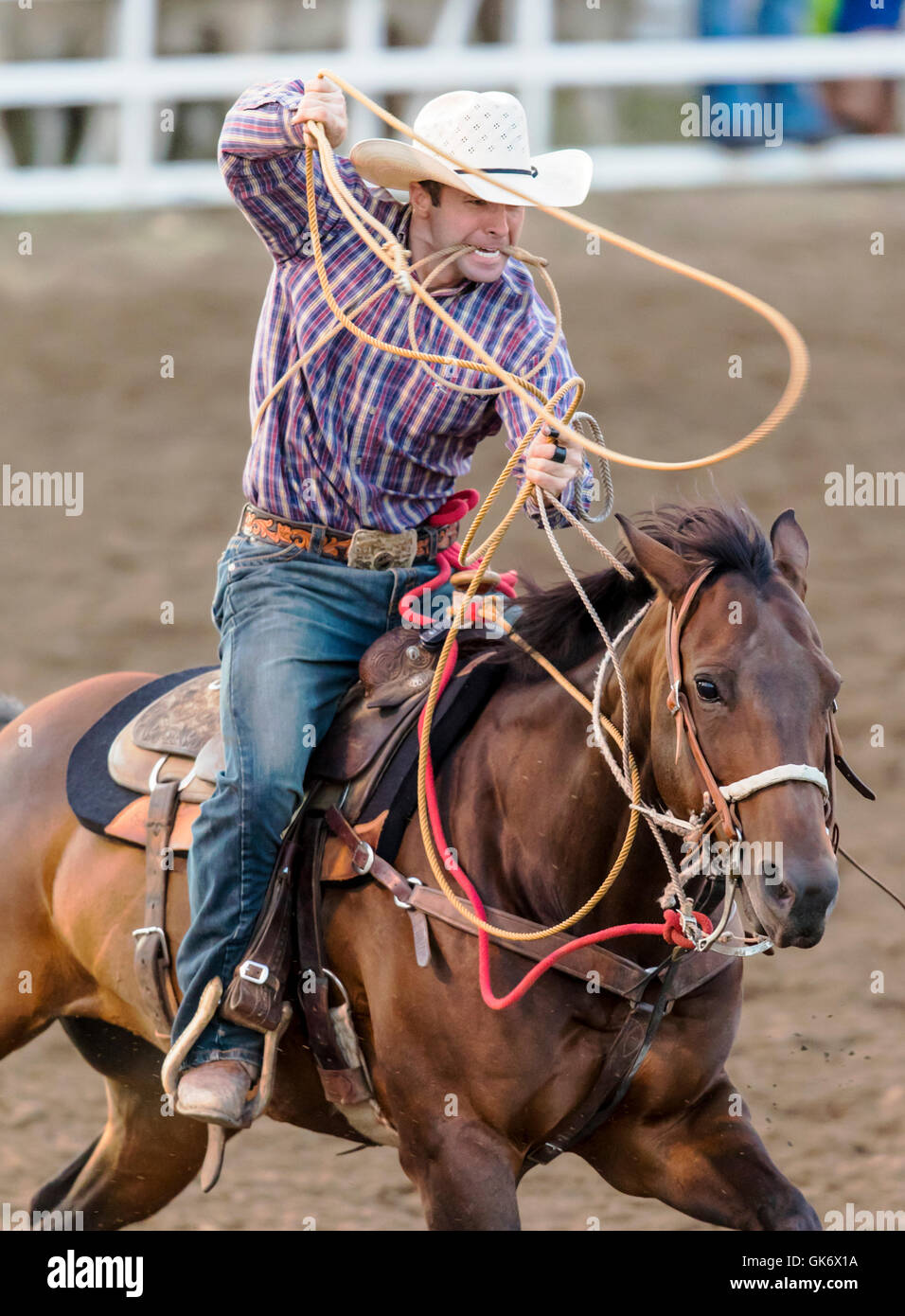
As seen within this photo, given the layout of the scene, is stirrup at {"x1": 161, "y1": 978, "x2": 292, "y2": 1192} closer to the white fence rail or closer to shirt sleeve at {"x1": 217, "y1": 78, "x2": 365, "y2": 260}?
shirt sleeve at {"x1": 217, "y1": 78, "x2": 365, "y2": 260}

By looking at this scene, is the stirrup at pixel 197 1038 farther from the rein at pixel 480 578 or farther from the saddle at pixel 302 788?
the rein at pixel 480 578

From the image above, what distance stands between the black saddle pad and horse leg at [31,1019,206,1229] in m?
0.70

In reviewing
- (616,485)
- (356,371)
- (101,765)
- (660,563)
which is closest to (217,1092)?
(101,765)

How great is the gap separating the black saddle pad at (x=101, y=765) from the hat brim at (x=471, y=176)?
4.26ft

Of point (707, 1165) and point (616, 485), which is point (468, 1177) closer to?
point (707, 1165)

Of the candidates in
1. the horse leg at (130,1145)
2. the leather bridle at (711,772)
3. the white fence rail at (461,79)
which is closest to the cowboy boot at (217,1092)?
the horse leg at (130,1145)

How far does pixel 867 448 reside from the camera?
923 cm

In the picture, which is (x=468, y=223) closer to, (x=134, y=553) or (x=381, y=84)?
(x=134, y=553)

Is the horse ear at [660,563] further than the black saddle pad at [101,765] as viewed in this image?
No

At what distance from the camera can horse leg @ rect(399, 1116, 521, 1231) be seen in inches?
124

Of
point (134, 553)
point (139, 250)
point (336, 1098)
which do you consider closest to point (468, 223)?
point (336, 1098)

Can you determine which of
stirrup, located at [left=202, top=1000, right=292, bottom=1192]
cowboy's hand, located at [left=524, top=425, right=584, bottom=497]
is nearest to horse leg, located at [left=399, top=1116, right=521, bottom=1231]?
stirrup, located at [left=202, top=1000, right=292, bottom=1192]

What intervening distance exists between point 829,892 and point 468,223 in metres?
1.61

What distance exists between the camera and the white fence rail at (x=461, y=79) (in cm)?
997
